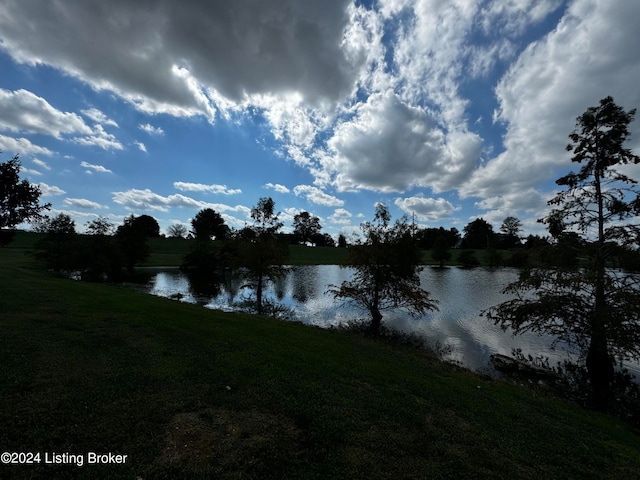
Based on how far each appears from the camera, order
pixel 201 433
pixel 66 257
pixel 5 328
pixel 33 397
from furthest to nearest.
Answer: pixel 66 257
pixel 5 328
pixel 33 397
pixel 201 433

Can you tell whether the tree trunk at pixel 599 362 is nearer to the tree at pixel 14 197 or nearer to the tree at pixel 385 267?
the tree at pixel 385 267

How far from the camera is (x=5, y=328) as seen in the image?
912 cm

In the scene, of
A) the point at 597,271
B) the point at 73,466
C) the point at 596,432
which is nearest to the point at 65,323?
the point at 73,466

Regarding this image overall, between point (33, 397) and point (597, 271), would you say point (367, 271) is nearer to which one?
point (597, 271)

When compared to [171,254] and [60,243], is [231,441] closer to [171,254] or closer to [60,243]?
[60,243]

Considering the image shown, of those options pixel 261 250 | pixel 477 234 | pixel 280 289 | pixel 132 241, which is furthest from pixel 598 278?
pixel 477 234

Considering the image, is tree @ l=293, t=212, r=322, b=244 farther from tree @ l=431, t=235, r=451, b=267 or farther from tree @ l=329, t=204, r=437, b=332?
tree @ l=329, t=204, r=437, b=332

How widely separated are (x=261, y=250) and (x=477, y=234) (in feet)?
507

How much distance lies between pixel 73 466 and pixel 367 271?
18586 mm

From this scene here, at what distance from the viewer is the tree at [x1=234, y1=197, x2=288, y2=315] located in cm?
2662

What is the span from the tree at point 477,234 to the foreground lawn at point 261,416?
15679 cm

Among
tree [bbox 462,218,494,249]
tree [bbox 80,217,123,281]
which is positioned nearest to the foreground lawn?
tree [bbox 80,217,123,281]

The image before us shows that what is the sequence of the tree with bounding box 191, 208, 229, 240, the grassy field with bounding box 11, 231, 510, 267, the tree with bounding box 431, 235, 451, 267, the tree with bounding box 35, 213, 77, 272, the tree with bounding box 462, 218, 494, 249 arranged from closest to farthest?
the tree with bounding box 35, 213, 77, 272 → the grassy field with bounding box 11, 231, 510, 267 → the tree with bounding box 431, 235, 451, 267 → the tree with bounding box 191, 208, 229, 240 → the tree with bounding box 462, 218, 494, 249

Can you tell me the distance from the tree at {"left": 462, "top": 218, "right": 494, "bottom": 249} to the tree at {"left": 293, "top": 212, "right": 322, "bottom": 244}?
7877 centimetres
